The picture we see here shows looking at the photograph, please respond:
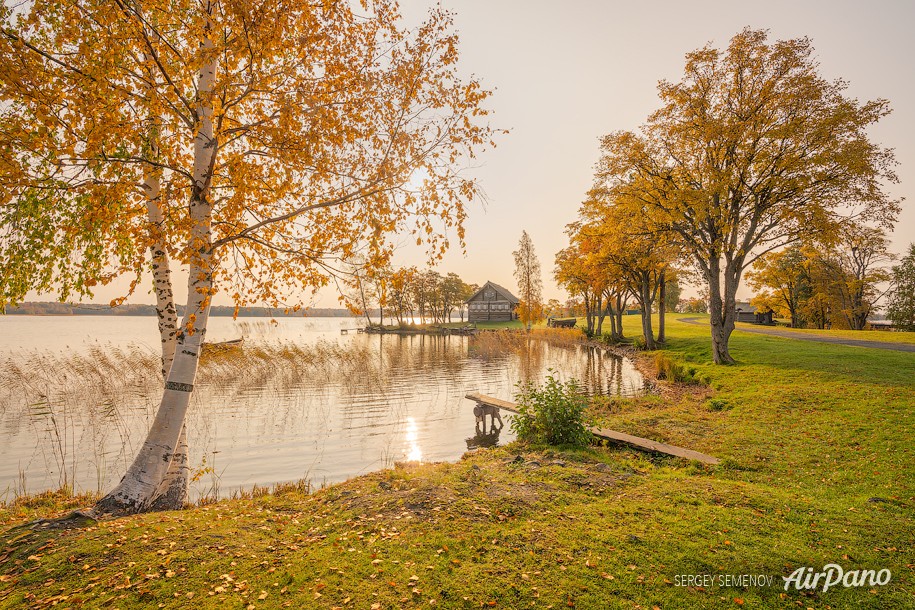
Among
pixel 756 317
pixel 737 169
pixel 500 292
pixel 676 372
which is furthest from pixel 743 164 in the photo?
pixel 500 292

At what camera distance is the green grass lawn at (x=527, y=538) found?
14.1 feet

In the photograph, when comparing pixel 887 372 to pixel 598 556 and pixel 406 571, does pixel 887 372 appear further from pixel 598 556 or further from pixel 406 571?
pixel 406 571

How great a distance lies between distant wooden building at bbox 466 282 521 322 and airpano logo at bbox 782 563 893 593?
294 feet

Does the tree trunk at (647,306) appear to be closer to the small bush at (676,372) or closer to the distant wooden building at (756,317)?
the small bush at (676,372)

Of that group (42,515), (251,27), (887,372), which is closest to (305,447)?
(42,515)

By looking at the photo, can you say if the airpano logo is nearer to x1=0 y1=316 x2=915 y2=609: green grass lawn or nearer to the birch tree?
x1=0 y1=316 x2=915 y2=609: green grass lawn

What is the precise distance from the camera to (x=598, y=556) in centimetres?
493

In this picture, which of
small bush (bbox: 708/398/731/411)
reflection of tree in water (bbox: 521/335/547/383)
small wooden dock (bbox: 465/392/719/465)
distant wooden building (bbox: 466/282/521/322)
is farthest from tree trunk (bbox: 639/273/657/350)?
distant wooden building (bbox: 466/282/521/322)

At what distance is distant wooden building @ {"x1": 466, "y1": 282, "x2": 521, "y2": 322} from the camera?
9456 centimetres

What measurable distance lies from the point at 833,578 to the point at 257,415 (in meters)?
16.8

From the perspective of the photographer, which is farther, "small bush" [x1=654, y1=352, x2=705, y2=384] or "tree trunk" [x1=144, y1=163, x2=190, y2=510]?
"small bush" [x1=654, y1=352, x2=705, y2=384]

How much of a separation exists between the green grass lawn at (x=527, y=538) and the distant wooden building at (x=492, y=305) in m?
84.5

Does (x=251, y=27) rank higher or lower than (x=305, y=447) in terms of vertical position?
higher

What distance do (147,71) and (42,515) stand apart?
7.51 m
